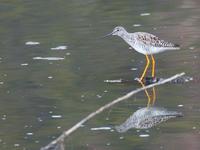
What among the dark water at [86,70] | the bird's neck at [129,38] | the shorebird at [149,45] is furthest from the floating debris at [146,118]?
the bird's neck at [129,38]

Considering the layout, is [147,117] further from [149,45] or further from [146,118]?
[149,45]

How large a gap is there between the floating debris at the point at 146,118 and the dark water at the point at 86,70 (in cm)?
13

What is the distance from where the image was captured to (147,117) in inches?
360

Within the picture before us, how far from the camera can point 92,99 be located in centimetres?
1024

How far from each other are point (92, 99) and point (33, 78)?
71.3 inches

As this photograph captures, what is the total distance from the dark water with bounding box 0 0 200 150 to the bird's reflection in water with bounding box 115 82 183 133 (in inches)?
5.1

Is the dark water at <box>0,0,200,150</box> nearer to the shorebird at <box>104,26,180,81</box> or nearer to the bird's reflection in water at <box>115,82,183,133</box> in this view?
the bird's reflection in water at <box>115,82,183,133</box>

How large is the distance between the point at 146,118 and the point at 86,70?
3205 millimetres

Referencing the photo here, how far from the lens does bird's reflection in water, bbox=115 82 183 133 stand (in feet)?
29.1

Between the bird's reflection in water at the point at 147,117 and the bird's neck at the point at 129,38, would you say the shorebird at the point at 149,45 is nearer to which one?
the bird's neck at the point at 129,38

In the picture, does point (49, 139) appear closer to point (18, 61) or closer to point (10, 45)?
point (18, 61)

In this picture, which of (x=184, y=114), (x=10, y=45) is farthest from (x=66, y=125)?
(x=10, y=45)

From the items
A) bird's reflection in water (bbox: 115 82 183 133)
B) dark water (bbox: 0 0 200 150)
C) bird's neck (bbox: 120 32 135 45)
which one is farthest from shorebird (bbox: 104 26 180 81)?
bird's reflection in water (bbox: 115 82 183 133)

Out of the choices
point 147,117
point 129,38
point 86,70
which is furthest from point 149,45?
point 147,117
